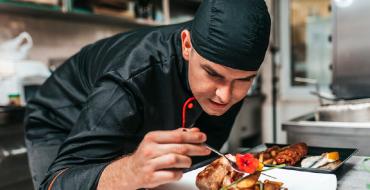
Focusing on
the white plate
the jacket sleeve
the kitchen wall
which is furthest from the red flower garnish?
the kitchen wall

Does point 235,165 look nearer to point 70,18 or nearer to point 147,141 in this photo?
point 147,141

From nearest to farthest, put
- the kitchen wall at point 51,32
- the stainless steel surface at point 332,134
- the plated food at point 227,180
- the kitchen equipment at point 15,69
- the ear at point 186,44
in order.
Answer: the plated food at point 227,180, the ear at point 186,44, the stainless steel surface at point 332,134, the kitchen equipment at point 15,69, the kitchen wall at point 51,32

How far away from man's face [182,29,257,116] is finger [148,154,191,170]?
0.29 meters

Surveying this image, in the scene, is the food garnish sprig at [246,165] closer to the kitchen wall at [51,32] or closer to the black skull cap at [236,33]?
the black skull cap at [236,33]

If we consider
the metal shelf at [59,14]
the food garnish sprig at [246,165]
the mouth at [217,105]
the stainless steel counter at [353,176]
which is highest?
the metal shelf at [59,14]

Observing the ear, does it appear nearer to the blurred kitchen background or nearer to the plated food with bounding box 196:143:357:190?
the plated food with bounding box 196:143:357:190

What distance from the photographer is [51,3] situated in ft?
8.26

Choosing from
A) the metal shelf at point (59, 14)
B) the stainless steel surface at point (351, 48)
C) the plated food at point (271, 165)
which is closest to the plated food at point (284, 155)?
the plated food at point (271, 165)

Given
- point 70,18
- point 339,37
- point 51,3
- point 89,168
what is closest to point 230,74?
point 89,168

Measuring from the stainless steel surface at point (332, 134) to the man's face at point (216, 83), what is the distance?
24.8 inches

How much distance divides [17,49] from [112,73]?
1.70m

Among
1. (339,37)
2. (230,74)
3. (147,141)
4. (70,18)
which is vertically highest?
(70,18)

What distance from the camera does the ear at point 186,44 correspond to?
1222 mm

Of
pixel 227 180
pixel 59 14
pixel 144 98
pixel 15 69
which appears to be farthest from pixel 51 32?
pixel 227 180
